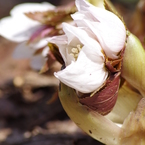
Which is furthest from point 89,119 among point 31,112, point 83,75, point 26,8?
point 31,112

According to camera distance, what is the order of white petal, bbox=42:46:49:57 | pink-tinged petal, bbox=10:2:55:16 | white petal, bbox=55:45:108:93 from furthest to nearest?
pink-tinged petal, bbox=10:2:55:16
white petal, bbox=42:46:49:57
white petal, bbox=55:45:108:93

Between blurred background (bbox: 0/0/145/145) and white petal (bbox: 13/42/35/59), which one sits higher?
A: white petal (bbox: 13/42/35/59)

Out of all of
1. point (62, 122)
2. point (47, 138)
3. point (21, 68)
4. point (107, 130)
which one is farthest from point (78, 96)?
point (21, 68)

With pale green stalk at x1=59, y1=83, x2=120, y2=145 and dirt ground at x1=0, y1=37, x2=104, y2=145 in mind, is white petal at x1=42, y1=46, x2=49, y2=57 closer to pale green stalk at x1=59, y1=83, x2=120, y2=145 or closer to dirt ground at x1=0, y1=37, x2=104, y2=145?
dirt ground at x1=0, y1=37, x2=104, y2=145

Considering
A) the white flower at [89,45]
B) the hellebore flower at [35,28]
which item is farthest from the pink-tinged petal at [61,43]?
the hellebore flower at [35,28]

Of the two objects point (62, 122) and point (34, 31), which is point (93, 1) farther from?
point (62, 122)

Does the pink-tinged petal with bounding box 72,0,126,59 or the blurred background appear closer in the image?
the pink-tinged petal with bounding box 72,0,126,59

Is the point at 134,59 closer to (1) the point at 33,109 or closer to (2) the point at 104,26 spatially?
(2) the point at 104,26

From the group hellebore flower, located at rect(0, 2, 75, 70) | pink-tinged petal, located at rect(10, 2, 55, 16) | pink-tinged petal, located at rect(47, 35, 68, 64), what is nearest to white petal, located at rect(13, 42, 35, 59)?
hellebore flower, located at rect(0, 2, 75, 70)
